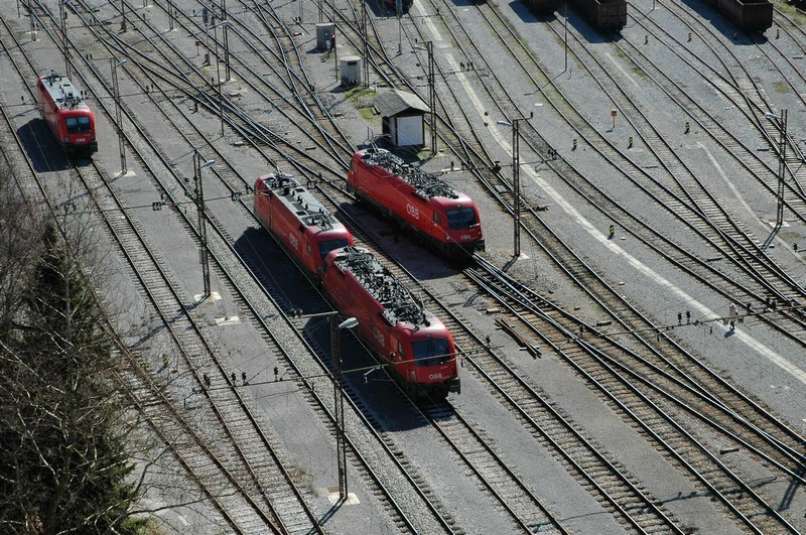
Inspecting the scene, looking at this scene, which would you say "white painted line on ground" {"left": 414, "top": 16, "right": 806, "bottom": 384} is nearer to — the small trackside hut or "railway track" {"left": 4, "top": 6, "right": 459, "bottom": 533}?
the small trackside hut

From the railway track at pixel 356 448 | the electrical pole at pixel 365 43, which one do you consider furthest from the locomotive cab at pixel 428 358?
the electrical pole at pixel 365 43

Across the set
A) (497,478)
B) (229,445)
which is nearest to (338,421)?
(229,445)

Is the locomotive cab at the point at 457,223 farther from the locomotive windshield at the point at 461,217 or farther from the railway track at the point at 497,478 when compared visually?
the railway track at the point at 497,478

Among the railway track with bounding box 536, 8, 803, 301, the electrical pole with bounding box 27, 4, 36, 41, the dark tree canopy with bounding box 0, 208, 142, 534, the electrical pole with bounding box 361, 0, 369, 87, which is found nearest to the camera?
the dark tree canopy with bounding box 0, 208, 142, 534

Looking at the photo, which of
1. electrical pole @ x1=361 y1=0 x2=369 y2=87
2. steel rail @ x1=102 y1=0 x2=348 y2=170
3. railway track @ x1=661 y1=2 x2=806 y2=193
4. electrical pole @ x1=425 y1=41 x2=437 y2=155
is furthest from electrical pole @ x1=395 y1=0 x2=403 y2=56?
railway track @ x1=661 y1=2 x2=806 y2=193

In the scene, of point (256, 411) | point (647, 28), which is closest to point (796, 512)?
Result: point (256, 411)
